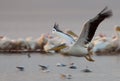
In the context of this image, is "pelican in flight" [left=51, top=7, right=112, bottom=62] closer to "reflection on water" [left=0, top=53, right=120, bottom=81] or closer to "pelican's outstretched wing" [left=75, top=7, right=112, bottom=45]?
"pelican's outstretched wing" [left=75, top=7, right=112, bottom=45]

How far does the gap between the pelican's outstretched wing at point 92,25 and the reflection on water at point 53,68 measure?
64 centimetres

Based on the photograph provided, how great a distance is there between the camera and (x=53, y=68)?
1236cm

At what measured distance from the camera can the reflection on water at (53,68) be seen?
11.2 meters

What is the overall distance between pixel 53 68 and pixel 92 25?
2.34m

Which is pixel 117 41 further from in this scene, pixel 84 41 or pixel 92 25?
pixel 92 25

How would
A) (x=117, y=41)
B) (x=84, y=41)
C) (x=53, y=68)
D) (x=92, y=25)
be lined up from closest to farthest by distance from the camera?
1. (x=92, y=25)
2. (x=84, y=41)
3. (x=53, y=68)
4. (x=117, y=41)

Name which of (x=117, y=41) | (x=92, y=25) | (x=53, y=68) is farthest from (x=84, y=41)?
(x=117, y=41)

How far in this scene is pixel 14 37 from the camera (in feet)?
57.2

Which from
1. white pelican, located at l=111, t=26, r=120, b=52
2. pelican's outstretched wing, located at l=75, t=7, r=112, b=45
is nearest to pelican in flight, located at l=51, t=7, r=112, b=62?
pelican's outstretched wing, located at l=75, t=7, r=112, b=45

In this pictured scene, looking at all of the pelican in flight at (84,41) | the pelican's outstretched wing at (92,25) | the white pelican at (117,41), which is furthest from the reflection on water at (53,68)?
the white pelican at (117,41)

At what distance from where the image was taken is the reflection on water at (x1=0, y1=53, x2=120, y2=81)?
11.2 metres

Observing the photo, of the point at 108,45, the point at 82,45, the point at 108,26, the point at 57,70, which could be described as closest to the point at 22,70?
the point at 57,70

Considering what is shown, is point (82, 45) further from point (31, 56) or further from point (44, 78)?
point (31, 56)

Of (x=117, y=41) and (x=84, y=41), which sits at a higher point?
(x=117, y=41)
